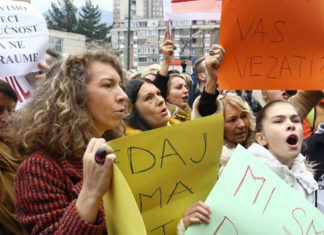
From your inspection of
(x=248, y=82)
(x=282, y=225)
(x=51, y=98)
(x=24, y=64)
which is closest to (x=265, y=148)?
(x=248, y=82)

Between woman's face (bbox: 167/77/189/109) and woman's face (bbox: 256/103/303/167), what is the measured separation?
158 cm

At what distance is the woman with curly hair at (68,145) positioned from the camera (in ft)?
4.22

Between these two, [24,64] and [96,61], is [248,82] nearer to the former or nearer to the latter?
[96,61]

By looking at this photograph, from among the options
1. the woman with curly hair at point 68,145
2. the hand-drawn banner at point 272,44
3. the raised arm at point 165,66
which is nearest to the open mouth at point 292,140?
the hand-drawn banner at point 272,44

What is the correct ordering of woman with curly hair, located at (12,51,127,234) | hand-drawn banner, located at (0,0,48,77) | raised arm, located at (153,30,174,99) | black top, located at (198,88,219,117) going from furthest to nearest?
raised arm, located at (153,30,174,99)
hand-drawn banner, located at (0,0,48,77)
black top, located at (198,88,219,117)
woman with curly hair, located at (12,51,127,234)

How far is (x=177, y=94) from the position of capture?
12.8ft

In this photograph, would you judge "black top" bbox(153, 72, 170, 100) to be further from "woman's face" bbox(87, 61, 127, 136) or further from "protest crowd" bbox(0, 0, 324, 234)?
"woman's face" bbox(87, 61, 127, 136)

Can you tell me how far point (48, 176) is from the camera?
1.43 m

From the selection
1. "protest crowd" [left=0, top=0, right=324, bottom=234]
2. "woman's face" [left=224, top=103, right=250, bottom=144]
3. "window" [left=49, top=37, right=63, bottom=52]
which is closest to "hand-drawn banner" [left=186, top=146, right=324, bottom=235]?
"protest crowd" [left=0, top=0, right=324, bottom=234]

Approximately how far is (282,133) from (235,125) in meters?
0.56

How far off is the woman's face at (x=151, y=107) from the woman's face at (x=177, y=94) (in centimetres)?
103

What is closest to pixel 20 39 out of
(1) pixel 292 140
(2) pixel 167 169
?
(2) pixel 167 169

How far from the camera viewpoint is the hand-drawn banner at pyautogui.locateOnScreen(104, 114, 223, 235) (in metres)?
1.42

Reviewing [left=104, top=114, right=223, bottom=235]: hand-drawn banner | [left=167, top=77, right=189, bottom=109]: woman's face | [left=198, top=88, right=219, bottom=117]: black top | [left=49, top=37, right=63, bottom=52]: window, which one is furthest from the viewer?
[left=49, top=37, right=63, bottom=52]: window
